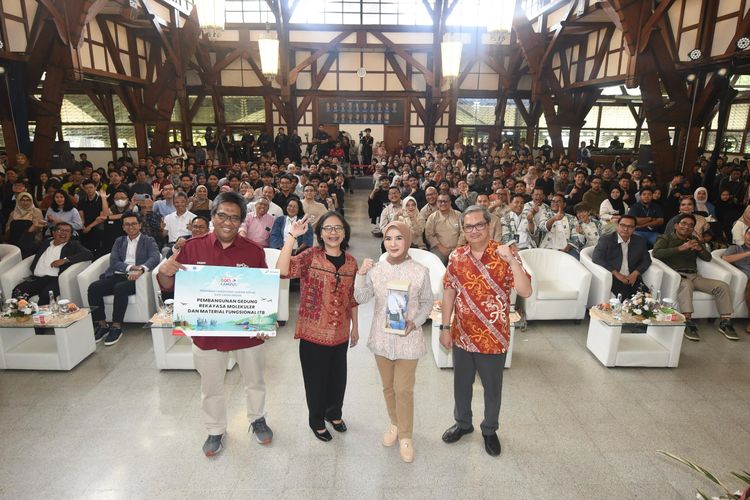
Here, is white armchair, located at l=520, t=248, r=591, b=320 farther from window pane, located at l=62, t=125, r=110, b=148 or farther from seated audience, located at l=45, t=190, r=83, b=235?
window pane, located at l=62, t=125, r=110, b=148

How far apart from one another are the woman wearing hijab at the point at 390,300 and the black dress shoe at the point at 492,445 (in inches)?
26.6

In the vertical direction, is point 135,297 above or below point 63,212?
below

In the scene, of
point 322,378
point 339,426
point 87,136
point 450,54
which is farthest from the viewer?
point 87,136

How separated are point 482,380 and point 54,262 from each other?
4.47 meters

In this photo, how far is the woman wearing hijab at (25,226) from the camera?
5.51 m

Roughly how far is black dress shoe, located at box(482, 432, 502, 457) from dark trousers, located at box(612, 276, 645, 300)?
264 centimetres

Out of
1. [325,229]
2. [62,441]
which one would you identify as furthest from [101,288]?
[325,229]

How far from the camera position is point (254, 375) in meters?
2.89

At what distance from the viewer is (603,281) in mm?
4699

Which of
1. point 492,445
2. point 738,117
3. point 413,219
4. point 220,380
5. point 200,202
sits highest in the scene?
point 738,117

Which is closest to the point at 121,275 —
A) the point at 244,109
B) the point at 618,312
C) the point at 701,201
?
the point at 618,312

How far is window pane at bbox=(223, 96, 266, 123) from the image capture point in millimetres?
17312

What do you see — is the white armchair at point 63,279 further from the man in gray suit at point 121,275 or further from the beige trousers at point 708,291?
the beige trousers at point 708,291

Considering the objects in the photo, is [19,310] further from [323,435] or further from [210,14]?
[210,14]
